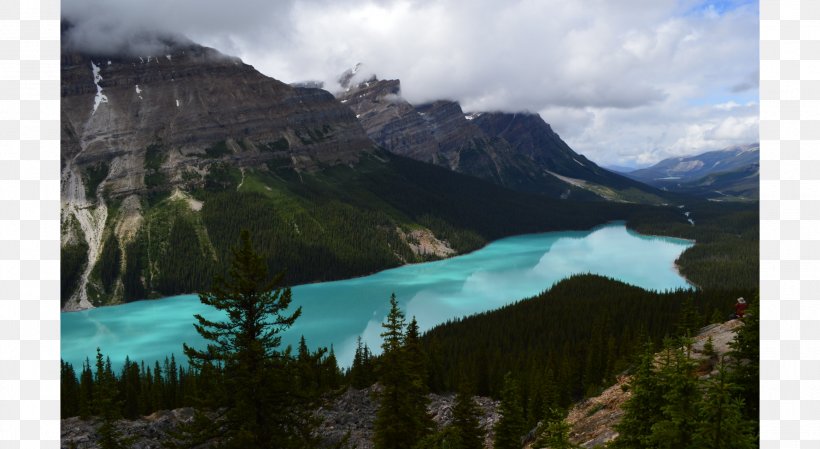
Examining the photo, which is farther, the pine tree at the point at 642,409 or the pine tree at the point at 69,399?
the pine tree at the point at 69,399

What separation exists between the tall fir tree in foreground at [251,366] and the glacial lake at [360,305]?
7032 centimetres

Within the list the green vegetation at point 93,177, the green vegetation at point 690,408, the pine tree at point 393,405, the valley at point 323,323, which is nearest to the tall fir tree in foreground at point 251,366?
the valley at point 323,323

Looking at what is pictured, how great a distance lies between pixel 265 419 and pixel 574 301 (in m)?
87.3

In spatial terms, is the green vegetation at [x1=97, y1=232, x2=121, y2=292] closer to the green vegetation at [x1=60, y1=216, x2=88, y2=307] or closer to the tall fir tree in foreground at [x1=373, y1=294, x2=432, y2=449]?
the green vegetation at [x1=60, y1=216, x2=88, y2=307]

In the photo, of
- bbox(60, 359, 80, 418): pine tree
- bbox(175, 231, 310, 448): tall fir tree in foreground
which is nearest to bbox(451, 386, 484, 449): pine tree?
bbox(175, 231, 310, 448): tall fir tree in foreground

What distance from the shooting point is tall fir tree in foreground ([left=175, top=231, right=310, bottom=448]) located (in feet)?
58.5

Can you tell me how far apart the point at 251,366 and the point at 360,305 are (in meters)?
116

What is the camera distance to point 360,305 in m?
132

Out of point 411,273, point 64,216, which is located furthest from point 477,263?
point 64,216

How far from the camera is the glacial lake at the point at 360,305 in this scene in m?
100

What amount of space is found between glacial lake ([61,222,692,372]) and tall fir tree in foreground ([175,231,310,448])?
70.3 meters

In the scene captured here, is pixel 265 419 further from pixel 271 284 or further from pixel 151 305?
pixel 151 305

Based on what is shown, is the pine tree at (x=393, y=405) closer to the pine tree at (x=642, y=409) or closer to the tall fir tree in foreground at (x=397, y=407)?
the tall fir tree in foreground at (x=397, y=407)

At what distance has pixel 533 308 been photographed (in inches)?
3804
